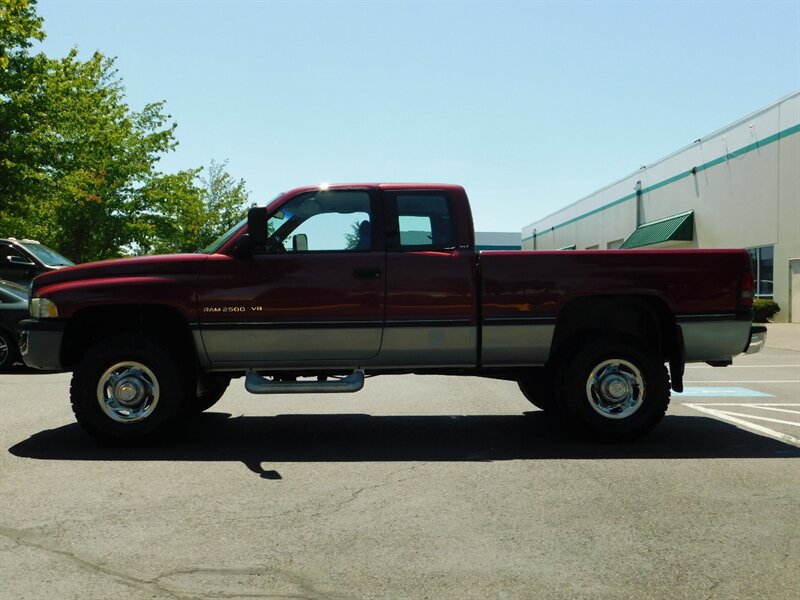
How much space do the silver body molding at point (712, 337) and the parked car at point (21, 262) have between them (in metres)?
12.1

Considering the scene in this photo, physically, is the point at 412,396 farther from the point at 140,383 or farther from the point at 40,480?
the point at 40,480

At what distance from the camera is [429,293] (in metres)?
6.98

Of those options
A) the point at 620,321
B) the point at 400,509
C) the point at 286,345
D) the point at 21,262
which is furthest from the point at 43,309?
the point at 21,262

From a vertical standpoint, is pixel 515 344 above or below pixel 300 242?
below

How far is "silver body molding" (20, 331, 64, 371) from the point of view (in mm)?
6957

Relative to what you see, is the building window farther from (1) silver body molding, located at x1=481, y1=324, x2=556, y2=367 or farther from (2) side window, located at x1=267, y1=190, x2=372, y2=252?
(2) side window, located at x1=267, y1=190, x2=372, y2=252

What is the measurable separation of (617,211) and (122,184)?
25607mm

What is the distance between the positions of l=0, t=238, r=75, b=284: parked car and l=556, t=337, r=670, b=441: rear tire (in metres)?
11.5

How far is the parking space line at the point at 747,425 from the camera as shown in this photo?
7.29 metres

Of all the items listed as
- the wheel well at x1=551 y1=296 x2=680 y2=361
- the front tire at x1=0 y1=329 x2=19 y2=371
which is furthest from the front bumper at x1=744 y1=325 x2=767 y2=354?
the front tire at x1=0 y1=329 x2=19 y2=371

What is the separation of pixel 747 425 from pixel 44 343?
6.58 m

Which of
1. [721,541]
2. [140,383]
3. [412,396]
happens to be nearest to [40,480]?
[140,383]

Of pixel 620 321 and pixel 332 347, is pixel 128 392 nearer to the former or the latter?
pixel 332 347

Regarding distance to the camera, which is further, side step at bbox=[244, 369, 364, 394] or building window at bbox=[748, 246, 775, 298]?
building window at bbox=[748, 246, 775, 298]
